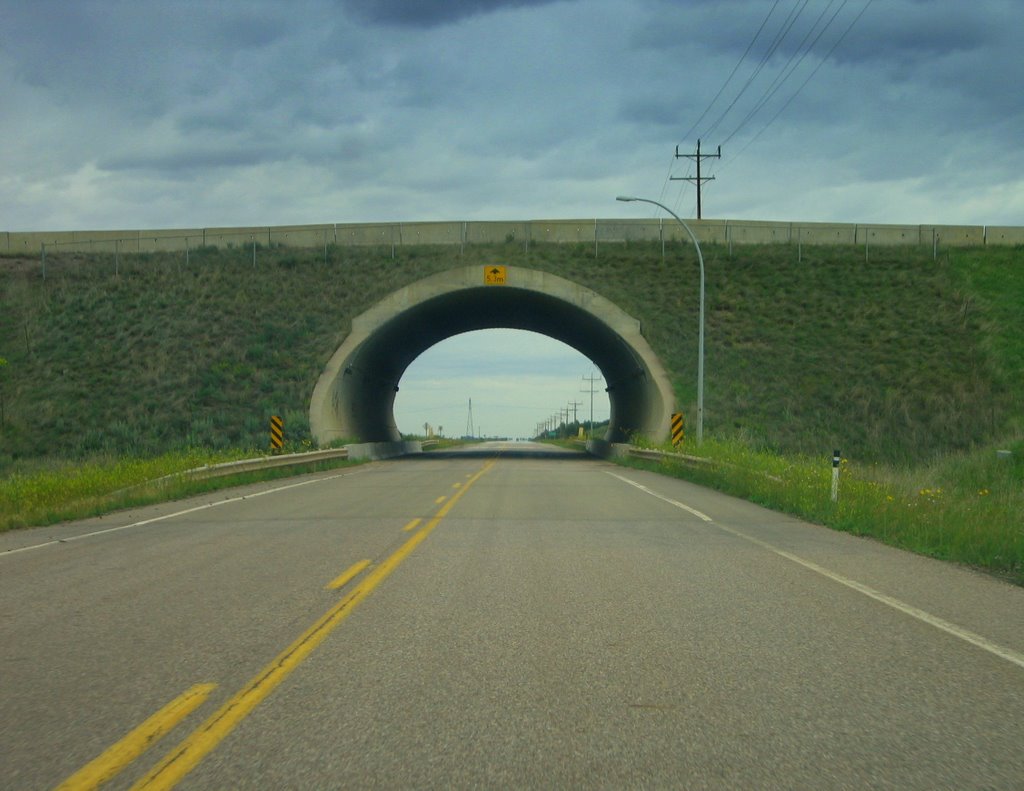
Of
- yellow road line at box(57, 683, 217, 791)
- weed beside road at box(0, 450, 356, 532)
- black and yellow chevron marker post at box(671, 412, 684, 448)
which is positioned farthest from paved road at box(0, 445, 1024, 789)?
black and yellow chevron marker post at box(671, 412, 684, 448)

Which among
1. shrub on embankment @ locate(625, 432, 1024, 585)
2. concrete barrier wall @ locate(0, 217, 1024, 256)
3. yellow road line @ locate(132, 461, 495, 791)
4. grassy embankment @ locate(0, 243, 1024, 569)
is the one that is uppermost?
concrete barrier wall @ locate(0, 217, 1024, 256)

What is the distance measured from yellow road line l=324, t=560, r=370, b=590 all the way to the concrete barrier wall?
35013 mm

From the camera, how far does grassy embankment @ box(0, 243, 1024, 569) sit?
1383 inches

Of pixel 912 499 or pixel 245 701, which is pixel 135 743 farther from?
pixel 912 499

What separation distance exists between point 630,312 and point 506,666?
34179 millimetres

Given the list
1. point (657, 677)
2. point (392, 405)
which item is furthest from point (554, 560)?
point (392, 405)

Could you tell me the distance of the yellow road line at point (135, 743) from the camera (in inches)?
158

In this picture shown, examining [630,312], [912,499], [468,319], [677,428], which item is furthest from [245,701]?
[468,319]

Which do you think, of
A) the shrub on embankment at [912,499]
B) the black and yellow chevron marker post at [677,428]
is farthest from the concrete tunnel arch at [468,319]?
the shrub on embankment at [912,499]

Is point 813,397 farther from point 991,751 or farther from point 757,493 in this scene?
point 991,751

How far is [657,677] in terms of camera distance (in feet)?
18.4

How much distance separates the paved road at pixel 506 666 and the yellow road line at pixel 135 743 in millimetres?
18

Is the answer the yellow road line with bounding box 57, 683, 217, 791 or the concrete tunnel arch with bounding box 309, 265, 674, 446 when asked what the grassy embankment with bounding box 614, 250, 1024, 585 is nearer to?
the concrete tunnel arch with bounding box 309, 265, 674, 446

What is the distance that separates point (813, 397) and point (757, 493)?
737 inches
